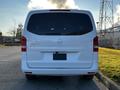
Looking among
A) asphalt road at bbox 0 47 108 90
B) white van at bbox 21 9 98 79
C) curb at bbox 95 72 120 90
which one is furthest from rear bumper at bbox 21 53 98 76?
curb at bbox 95 72 120 90

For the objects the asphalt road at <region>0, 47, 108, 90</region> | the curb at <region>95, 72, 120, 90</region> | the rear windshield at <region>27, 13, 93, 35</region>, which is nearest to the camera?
the curb at <region>95, 72, 120, 90</region>

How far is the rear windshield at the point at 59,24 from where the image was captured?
9.84 m

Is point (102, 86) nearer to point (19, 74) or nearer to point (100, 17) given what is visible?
point (19, 74)

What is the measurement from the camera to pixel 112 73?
11.5 meters

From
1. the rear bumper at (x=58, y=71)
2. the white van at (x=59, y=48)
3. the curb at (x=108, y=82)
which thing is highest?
the white van at (x=59, y=48)

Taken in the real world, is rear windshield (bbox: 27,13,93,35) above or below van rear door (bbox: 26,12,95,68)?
above

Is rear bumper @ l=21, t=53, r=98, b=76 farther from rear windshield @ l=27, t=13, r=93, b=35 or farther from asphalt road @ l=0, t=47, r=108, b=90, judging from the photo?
rear windshield @ l=27, t=13, r=93, b=35

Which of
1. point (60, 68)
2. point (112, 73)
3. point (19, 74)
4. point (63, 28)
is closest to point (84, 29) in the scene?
point (63, 28)

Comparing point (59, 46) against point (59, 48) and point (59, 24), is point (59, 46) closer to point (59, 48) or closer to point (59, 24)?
point (59, 48)

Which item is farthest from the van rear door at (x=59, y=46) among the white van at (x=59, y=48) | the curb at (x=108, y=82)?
the curb at (x=108, y=82)

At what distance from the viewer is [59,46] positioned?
9.72 meters

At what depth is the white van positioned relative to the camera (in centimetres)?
970

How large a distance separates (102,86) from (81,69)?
823mm

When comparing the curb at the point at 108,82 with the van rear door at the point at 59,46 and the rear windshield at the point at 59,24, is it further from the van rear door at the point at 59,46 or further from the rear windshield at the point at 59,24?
the rear windshield at the point at 59,24
